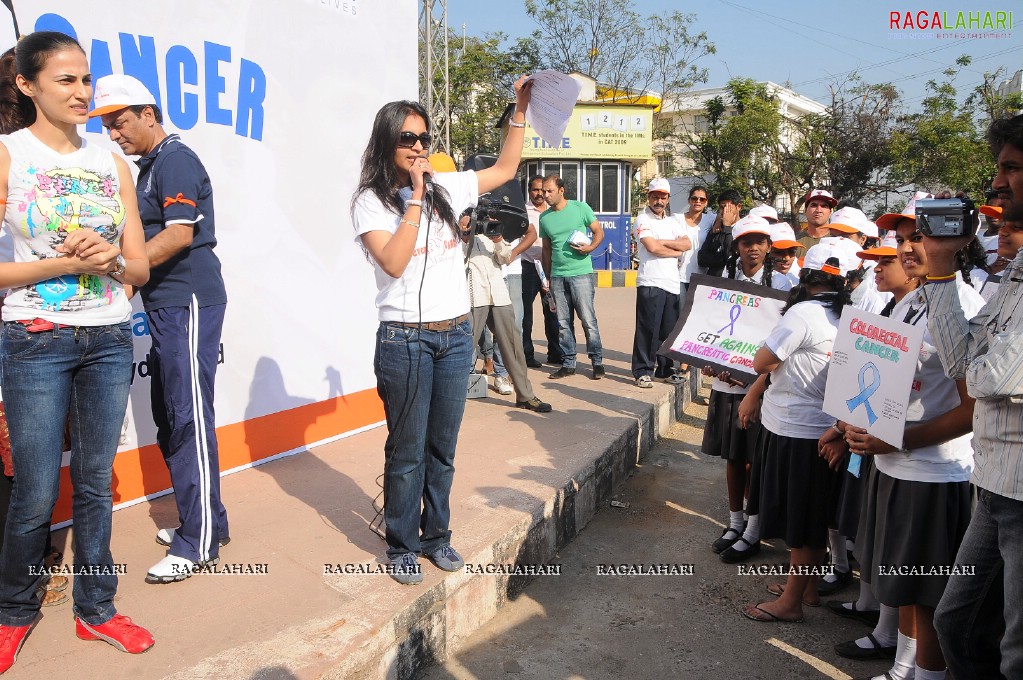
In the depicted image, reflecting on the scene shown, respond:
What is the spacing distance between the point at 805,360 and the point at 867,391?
685 mm

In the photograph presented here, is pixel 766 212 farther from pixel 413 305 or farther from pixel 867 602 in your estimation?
pixel 413 305

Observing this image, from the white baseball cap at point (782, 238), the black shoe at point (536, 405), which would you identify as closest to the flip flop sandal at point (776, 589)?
the white baseball cap at point (782, 238)

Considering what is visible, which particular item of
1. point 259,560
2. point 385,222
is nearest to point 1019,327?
point 385,222

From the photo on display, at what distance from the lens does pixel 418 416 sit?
3074mm

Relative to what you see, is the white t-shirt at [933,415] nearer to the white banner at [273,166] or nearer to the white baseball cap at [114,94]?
the white baseball cap at [114,94]

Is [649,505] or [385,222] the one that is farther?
[649,505]

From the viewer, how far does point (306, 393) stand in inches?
192

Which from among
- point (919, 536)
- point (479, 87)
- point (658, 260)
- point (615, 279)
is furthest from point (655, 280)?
point (479, 87)

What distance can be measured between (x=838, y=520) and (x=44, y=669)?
3.19 meters

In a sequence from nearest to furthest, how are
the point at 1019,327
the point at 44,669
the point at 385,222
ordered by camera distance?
the point at 1019,327 < the point at 44,669 < the point at 385,222

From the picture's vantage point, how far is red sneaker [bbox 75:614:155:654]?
261cm

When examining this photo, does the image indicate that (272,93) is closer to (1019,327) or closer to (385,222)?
(385,222)

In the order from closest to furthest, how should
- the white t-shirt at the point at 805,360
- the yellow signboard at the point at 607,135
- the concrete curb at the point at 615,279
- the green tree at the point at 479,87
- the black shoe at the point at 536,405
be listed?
the white t-shirt at the point at 805,360 < the black shoe at the point at 536,405 < the concrete curb at the point at 615,279 < the yellow signboard at the point at 607,135 < the green tree at the point at 479,87

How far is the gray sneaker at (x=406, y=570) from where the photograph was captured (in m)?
3.11
